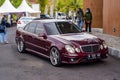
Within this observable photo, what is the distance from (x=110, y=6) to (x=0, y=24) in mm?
6815

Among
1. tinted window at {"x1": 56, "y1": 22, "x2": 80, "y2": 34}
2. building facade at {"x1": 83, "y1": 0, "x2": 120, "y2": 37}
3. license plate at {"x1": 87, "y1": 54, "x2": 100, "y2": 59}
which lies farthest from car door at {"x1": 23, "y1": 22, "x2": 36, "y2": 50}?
building facade at {"x1": 83, "y1": 0, "x2": 120, "y2": 37}

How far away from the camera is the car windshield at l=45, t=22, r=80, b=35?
11.1 metres

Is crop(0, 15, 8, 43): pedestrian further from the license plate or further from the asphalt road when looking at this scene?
the license plate

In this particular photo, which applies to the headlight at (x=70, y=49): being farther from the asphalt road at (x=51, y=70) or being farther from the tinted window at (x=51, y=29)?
the tinted window at (x=51, y=29)

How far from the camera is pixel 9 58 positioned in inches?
473

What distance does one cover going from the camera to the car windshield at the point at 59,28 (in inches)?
439

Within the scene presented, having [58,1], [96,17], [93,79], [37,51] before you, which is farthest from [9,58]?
[58,1]

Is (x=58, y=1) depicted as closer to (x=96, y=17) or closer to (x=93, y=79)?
(x=96, y=17)

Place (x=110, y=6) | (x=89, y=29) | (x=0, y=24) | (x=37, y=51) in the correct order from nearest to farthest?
(x=37, y=51) < (x=0, y=24) < (x=110, y=6) < (x=89, y=29)

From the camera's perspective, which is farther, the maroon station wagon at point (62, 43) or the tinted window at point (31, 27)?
the tinted window at point (31, 27)

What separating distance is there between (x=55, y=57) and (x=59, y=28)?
4.55 feet

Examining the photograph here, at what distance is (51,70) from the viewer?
966cm

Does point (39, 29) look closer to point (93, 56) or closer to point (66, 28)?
point (66, 28)

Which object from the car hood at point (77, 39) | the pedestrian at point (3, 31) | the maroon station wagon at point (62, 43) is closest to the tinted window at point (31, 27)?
the maroon station wagon at point (62, 43)
